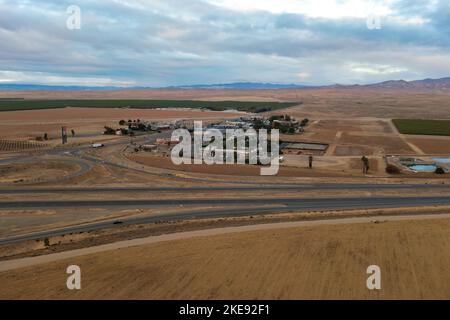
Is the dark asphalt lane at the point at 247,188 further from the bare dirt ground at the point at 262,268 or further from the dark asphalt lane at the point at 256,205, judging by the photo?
the bare dirt ground at the point at 262,268

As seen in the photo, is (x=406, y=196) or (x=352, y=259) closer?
(x=352, y=259)

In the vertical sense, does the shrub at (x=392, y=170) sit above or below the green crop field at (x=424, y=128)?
below

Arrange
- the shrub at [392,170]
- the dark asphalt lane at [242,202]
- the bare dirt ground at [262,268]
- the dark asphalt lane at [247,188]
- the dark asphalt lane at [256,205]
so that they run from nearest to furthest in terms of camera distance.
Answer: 1. the bare dirt ground at [262,268]
2. the dark asphalt lane at [256,205]
3. the dark asphalt lane at [242,202]
4. the dark asphalt lane at [247,188]
5. the shrub at [392,170]

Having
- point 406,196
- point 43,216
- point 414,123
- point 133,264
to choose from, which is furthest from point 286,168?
point 414,123

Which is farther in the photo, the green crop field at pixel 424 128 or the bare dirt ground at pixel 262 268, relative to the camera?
the green crop field at pixel 424 128

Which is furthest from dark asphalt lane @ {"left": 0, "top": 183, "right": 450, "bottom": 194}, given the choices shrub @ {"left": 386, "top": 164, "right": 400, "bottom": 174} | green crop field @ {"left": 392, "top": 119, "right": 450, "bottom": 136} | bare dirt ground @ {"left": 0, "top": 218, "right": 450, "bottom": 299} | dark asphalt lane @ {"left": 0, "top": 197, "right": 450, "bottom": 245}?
green crop field @ {"left": 392, "top": 119, "right": 450, "bottom": 136}

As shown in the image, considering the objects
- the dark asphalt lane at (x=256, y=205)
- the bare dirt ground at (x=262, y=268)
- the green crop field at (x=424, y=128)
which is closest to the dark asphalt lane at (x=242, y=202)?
the dark asphalt lane at (x=256, y=205)

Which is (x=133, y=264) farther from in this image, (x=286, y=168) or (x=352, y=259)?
(x=286, y=168)

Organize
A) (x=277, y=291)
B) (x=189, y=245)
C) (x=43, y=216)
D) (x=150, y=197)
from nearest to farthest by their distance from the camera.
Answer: (x=277, y=291) < (x=189, y=245) < (x=43, y=216) < (x=150, y=197)

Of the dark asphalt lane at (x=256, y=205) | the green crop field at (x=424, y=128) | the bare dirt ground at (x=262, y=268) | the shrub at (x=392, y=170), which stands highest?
the green crop field at (x=424, y=128)
